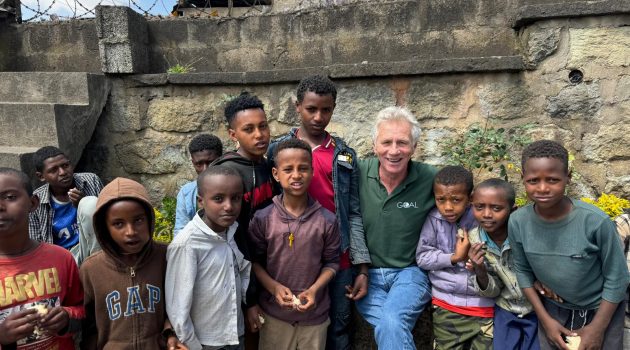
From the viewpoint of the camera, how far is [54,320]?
1.94 meters

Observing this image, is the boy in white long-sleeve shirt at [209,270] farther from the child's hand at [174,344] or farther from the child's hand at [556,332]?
the child's hand at [556,332]

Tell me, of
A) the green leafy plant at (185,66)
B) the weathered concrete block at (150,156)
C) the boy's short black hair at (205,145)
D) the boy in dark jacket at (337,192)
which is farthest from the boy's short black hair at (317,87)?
the green leafy plant at (185,66)

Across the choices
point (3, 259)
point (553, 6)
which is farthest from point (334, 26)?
point (3, 259)

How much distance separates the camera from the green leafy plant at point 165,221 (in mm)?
3943

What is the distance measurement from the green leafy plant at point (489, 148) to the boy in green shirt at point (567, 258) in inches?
57.0

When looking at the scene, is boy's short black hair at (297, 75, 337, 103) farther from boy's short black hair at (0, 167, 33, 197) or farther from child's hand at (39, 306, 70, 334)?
child's hand at (39, 306, 70, 334)

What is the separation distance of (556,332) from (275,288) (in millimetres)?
1403

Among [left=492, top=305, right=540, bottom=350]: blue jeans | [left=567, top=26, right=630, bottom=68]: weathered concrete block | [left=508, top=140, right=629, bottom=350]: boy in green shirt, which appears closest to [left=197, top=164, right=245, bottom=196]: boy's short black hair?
[left=508, top=140, right=629, bottom=350]: boy in green shirt

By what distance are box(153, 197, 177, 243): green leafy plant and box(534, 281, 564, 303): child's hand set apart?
2.92 metres

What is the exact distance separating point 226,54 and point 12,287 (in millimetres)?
3633

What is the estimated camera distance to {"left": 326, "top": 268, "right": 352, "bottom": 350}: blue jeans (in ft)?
8.57

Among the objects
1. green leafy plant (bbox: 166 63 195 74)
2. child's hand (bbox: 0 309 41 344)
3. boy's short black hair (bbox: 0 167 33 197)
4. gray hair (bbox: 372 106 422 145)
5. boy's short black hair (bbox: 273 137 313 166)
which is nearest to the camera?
child's hand (bbox: 0 309 41 344)

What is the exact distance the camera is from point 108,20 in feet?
14.4

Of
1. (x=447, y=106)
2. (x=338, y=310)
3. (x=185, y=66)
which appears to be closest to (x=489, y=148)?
(x=447, y=106)
